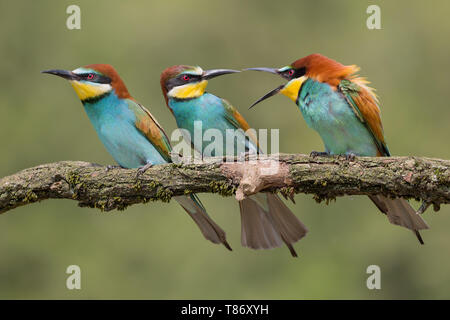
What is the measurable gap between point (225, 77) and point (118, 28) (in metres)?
1.36

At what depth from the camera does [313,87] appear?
11.7 feet

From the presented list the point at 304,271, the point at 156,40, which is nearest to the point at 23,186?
the point at 304,271

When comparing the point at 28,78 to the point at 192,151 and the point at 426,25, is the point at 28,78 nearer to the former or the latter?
the point at 192,151

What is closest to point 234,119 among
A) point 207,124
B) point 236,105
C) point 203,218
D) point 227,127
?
point 227,127

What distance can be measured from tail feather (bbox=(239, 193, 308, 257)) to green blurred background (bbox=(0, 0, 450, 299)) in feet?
8.67

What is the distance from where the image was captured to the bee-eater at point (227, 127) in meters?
3.59

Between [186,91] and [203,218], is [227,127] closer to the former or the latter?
[186,91]

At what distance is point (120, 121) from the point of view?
3.63 meters

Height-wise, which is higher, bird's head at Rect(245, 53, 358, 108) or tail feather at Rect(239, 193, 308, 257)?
bird's head at Rect(245, 53, 358, 108)

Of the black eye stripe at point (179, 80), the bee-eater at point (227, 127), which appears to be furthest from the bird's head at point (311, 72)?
the black eye stripe at point (179, 80)

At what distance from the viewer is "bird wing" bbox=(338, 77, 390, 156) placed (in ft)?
11.7

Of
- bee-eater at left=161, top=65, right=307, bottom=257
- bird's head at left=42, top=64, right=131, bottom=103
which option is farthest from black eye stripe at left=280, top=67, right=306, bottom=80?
bird's head at left=42, top=64, right=131, bottom=103

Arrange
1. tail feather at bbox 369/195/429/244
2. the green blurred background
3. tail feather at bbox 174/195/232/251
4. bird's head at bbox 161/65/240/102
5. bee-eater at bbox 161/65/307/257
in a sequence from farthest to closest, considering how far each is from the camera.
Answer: the green blurred background, bird's head at bbox 161/65/240/102, bee-eater at bbox 161/65/307/257, tail feather at bbox 174/195/232/251, tail feather at bbox 369/195/429/244

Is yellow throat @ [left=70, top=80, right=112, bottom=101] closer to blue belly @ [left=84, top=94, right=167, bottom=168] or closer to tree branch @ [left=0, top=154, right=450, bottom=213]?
blue belly @ [left=84, top=94, right=167, bottom=168]
